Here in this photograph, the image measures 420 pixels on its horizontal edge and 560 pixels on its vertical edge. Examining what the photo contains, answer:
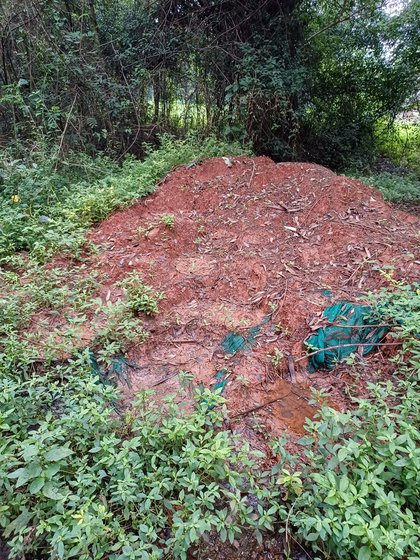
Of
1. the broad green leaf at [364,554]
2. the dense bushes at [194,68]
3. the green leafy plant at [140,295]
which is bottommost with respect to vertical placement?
the broad green leaf at [364,554]

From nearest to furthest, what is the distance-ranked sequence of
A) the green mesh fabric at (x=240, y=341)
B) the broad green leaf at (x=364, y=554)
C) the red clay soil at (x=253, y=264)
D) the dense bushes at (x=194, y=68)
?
the broad green leaf at (x=364, y=554) < the red clay soil at (x=253, y=264) < the green mesh fabric at (x=240, y=341) < the dense bushes at (x=194, y=68)

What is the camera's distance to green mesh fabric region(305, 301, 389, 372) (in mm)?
2238

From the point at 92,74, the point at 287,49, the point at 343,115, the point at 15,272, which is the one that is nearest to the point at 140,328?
the point at 15,272

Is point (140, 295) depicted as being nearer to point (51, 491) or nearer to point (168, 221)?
point (168, 221)

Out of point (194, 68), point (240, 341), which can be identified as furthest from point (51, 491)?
point (194, 68)

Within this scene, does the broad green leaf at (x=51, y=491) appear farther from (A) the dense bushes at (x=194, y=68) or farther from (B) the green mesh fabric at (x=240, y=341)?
(A) the dense bushes at (x=194, y=68)

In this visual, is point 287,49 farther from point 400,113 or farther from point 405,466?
point 405,466

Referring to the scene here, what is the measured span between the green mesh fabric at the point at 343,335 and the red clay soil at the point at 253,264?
78 mm

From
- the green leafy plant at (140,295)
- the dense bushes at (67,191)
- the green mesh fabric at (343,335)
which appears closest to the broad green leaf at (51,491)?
the green leafy plant at (140,295)

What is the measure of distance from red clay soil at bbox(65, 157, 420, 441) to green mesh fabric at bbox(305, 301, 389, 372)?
0.26ft

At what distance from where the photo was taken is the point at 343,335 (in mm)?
2326

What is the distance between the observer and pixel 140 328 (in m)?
2.34

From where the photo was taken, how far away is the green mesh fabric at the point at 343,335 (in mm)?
Result: 2238

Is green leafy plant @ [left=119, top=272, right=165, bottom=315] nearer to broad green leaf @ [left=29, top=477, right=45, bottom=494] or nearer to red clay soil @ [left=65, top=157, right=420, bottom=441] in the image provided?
red clay soil @ [left=65, top=157, right=420, bottom=441]
